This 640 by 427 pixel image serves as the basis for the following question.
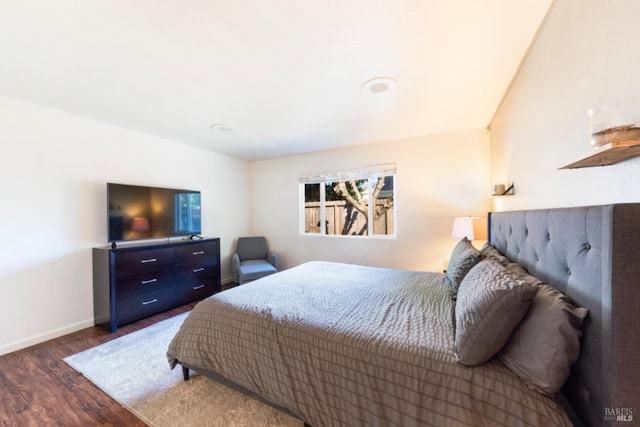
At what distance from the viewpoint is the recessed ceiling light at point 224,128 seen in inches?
119

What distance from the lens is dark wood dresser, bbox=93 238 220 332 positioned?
2.68 meters

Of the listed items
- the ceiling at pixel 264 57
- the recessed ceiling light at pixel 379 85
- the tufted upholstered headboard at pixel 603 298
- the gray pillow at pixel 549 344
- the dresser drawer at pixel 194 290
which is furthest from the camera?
the dresser drawer at pixel 194 290

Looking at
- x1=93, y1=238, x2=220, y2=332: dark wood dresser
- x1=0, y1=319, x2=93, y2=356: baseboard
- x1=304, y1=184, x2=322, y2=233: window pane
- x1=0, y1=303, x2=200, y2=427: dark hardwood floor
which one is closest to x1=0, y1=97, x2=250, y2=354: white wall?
x1=0, y1=319, x2=93, y2=356: baseboard

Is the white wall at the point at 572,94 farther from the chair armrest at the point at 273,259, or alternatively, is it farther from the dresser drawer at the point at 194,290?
the dresser drawer at the point at 194,290

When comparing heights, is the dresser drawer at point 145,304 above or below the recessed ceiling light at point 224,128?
below

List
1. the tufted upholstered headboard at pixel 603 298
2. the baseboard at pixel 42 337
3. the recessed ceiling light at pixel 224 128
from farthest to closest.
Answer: the recessed ceiling light at pixel 224 128 < the baseboard at pixel 42 337 < the tufted upholstered headboard at pixel 603 298

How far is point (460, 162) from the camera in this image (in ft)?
10.7

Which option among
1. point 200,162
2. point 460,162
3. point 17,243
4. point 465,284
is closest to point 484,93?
point 460,162

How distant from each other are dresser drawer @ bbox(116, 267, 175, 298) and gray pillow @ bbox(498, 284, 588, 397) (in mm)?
3399

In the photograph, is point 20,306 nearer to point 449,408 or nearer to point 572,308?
point 449,408

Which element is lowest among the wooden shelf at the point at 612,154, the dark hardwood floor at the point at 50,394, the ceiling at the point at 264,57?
the dark hardwood floor at the point at 50,394

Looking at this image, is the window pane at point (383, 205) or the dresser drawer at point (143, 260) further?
the window pane at point (383, 205)

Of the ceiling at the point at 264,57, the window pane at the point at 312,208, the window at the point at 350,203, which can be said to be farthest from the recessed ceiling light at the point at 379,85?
the window pane at the point at 312,208

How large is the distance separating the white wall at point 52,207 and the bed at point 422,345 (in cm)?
184
